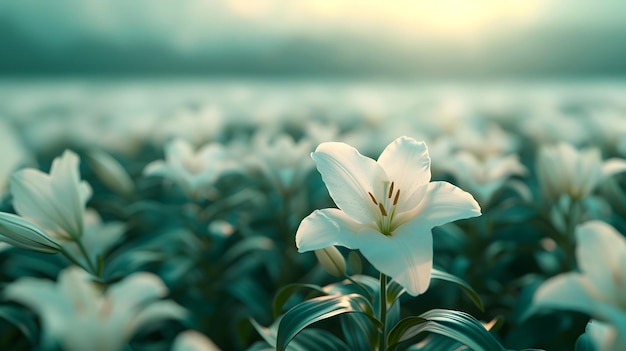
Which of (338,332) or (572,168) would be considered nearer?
(572,168)

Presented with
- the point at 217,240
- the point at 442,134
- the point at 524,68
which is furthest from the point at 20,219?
the point at 524,68

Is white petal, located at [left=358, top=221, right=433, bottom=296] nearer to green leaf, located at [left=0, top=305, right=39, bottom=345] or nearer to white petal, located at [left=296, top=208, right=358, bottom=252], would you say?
white petal, located at [left=296, top=208, right=358, bottom=252]

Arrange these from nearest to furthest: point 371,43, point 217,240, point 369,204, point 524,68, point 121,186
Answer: point 369,204 < point 217,240 < point 121,186 < point 524,68 < point 371,43

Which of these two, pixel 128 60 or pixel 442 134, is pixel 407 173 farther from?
pixel 128 60

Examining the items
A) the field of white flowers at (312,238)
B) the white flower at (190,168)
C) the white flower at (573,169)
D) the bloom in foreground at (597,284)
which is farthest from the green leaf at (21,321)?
the white flower at (573,169)

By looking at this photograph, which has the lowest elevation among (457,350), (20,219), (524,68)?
(524,68)

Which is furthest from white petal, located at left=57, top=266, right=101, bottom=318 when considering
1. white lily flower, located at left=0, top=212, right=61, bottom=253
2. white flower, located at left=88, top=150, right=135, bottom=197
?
white flower, located at left=88, top=150, right=135, bottom=197

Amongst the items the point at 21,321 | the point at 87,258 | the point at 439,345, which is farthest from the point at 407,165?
the point at 21,321

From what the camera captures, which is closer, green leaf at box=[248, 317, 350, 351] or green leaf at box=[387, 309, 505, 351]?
green leaf at box=[387, 309, 505, 351]
